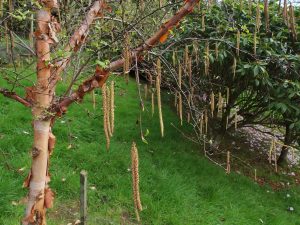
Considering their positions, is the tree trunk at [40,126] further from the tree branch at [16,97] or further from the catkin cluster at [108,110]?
the catkin cluster at [108,110]

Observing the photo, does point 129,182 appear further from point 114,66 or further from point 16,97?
point 114,66

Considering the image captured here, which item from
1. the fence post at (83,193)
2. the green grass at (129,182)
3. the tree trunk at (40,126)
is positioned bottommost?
the green grass at (129,182)

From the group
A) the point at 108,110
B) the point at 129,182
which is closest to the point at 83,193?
the point at 129,182

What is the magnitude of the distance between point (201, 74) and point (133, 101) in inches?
107

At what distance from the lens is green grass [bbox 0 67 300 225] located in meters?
4.90

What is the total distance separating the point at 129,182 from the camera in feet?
17.9

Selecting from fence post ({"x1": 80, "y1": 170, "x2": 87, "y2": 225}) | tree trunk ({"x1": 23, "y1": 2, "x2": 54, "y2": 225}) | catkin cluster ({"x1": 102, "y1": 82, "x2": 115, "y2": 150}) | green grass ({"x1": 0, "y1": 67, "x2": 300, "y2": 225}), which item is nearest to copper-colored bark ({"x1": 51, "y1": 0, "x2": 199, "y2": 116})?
tree trunk ({"x1": 23, "y1": 2, "x2": 54, "y2": 225})

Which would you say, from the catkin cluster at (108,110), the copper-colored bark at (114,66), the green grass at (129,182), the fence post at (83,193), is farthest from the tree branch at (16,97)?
the green grass at (129,182)

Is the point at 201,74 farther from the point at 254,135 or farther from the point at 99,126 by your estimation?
the point at 254,135

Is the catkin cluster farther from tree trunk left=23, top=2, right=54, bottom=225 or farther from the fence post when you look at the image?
the fence post

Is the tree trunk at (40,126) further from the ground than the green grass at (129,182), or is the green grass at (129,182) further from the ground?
the tree trunk at (40,126)

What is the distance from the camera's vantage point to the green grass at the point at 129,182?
4.90 m

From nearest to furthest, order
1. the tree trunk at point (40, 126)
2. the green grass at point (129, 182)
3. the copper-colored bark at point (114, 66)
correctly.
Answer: the copper-colored bark at point (114, 66), the tree trunk at point (40, 126), the green grass at point (129, 182)

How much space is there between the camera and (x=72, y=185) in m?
5.12
